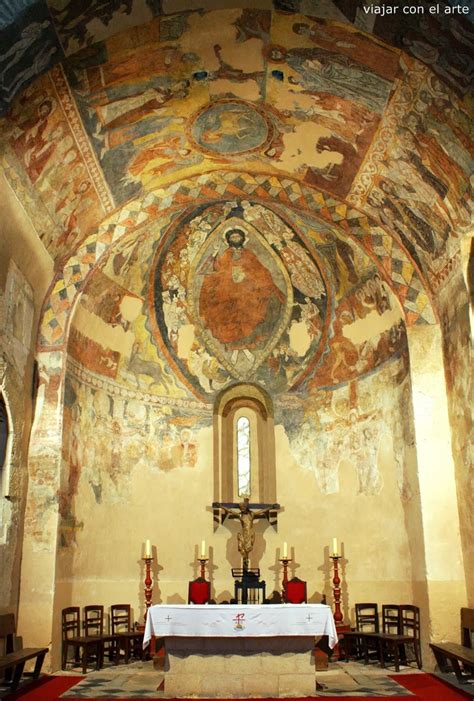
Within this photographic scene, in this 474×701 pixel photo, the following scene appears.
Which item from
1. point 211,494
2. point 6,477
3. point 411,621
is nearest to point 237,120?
point 6,477

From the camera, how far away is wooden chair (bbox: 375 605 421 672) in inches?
428

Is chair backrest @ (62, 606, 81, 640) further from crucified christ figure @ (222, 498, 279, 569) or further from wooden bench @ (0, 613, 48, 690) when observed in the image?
crucified christ figure @ (222, 498, 279, 569)

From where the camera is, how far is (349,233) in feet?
44.1

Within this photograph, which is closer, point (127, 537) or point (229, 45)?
point (229, 45)

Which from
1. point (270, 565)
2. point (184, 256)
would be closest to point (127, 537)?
point (270, 565)

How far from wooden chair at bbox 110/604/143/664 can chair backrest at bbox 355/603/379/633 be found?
396 centimetres

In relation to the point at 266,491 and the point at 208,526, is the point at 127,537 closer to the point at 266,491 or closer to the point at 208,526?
the point at 208,526

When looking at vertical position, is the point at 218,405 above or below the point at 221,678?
above

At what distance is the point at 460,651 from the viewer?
9.74m

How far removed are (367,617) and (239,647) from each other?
442cm

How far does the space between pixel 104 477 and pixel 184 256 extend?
492 cm

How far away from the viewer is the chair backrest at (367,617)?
40.9 ft

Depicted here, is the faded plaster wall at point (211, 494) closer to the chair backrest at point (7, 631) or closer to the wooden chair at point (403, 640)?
the wooden chair at point (403, 640)

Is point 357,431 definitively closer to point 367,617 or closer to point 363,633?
point 367,617
